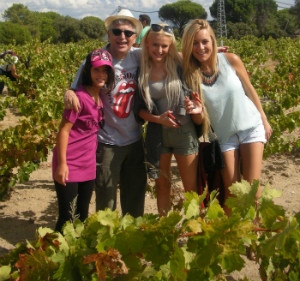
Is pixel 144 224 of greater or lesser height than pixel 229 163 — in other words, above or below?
above

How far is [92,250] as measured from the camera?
4.58ft

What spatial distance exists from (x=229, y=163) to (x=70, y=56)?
13.6 m

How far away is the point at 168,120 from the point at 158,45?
522 mm

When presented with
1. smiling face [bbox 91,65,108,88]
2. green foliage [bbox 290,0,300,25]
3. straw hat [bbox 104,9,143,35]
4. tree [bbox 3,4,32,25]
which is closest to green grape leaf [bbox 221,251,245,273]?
smiling face [bbox 91,65,108,88]

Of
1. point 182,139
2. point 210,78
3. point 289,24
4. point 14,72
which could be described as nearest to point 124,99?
point 182,139

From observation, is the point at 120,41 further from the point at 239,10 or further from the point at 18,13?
the point at 18,13

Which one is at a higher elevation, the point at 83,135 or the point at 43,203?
the point at 83,135

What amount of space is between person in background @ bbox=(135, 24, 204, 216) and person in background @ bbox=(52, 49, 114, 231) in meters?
0.29

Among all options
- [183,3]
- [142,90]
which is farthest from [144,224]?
[183,3]

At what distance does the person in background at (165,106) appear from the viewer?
8.57 ft

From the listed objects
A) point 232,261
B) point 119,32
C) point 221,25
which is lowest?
point 221,25

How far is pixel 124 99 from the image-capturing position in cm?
267

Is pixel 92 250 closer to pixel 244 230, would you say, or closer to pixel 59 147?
pixel 244 230

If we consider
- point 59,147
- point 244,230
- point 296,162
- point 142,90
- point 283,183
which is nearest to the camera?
point 244,230
